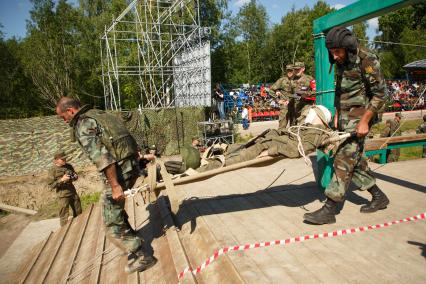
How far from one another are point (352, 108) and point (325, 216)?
1244 mm

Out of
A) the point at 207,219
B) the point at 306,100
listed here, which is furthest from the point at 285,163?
the point at 207,219

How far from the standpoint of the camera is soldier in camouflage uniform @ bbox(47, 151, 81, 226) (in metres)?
7.62

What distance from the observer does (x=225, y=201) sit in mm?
4887

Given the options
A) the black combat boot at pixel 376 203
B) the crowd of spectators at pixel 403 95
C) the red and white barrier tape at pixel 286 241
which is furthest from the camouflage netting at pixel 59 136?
the crowd of spectators at pixel 403 95

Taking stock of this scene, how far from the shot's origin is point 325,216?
365 cm

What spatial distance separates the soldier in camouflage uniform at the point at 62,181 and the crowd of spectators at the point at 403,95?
23.1m

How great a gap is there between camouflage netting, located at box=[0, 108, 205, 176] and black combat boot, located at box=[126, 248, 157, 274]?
8.86 meters

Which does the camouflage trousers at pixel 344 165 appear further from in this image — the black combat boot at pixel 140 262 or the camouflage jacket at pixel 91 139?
the camouflage jacket at pixel 91 139

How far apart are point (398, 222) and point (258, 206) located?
5.48ft

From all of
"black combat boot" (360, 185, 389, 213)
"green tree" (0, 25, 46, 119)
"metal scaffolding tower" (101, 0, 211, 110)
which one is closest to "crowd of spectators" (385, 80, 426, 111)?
"metal scaffolding tower" (101, 0, 211, 110)

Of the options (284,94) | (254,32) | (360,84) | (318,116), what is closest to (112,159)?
(318,116)

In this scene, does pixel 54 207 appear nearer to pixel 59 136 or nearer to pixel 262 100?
pixel 59 136

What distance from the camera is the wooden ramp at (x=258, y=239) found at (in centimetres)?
282

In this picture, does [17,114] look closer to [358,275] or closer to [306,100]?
[306,100]
